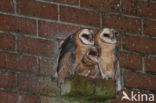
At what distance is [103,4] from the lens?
12.9 feet

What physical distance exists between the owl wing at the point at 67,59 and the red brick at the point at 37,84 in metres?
0.15

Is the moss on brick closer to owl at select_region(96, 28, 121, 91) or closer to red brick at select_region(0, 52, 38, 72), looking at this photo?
owl at select_region(96, 28, 121, 91)

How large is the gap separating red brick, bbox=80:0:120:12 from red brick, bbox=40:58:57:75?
1.41ft

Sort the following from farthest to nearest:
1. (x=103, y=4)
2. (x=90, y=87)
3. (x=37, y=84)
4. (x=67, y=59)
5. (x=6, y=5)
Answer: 1. (x=103, y=4)
2. (x=6, y=5)
3. (x=37, y=84)
4. (x=67, y=59)
5. (x=90, y=87)

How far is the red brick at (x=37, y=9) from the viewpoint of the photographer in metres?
3.70

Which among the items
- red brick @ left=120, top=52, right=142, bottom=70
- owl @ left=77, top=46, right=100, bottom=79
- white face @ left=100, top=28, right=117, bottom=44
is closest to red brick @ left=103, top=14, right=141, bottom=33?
red brick @ left=120, top=52, right=142, bottom=70

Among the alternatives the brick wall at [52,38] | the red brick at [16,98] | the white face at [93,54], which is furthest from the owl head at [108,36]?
the red brick at [16,98]

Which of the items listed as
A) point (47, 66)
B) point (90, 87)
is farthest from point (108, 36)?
point (47, 66)

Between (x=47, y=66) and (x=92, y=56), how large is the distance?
382 millimetres

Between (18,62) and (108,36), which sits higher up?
(108,36)

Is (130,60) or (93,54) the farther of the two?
(130,60)

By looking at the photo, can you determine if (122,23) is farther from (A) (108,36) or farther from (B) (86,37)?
(B) (86,37)

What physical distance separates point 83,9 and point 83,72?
60cm

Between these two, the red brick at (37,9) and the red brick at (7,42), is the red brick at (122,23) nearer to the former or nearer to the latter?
the red brick at (37,9)
